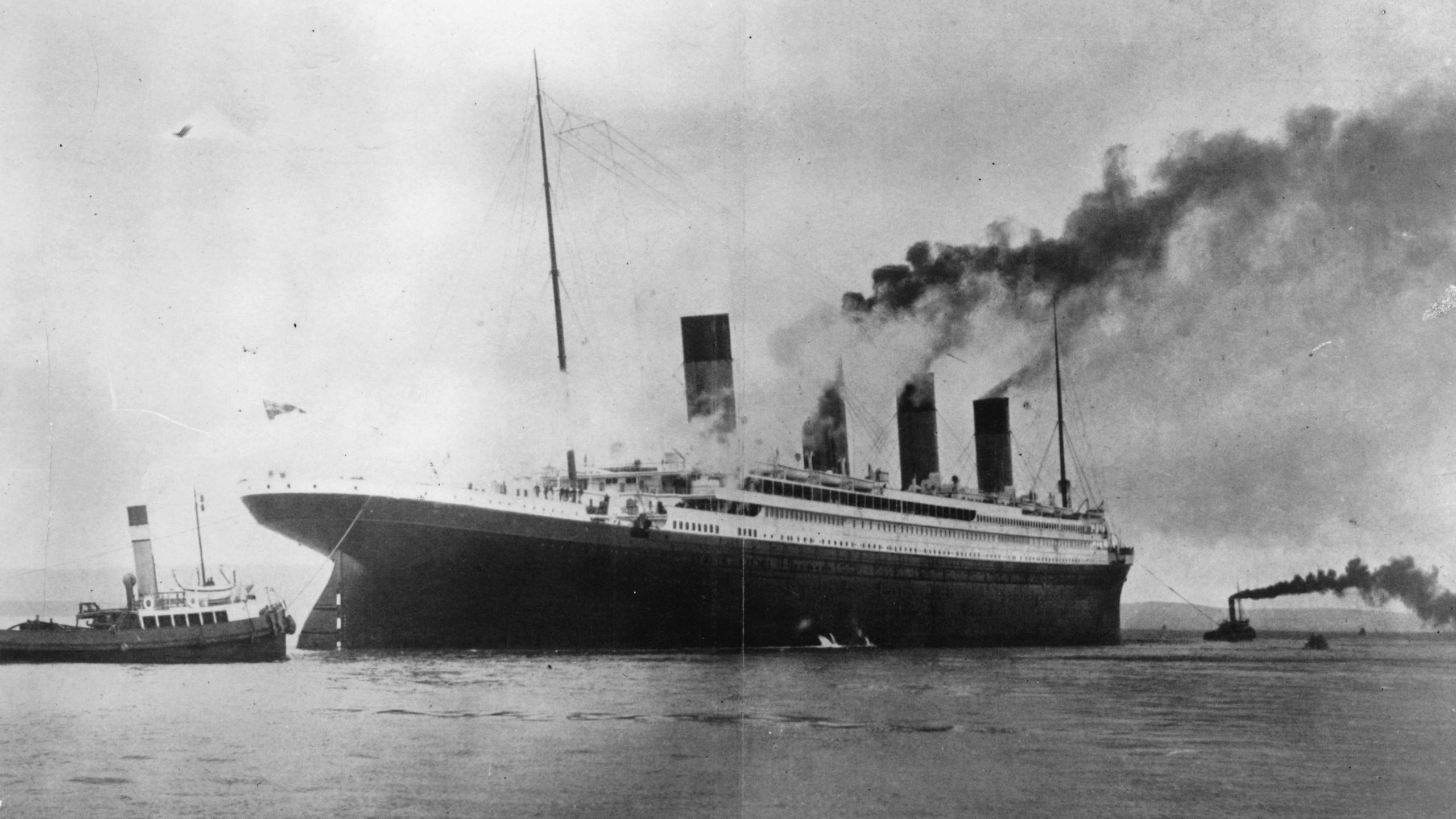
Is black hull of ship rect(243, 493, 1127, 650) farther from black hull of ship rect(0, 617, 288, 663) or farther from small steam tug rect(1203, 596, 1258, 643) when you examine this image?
small steam tug rect(1203, 596, 1258, 643)

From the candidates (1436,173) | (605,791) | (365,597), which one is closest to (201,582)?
(365,597)

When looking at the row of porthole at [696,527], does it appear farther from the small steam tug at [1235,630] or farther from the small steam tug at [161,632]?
the small steam tug at [1235,630]

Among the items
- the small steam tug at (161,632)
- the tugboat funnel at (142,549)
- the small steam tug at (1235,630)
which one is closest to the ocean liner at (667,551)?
the small steam tug at (161,632)

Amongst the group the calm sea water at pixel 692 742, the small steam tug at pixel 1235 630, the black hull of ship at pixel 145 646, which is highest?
the black hull of ship at pixel 145 646

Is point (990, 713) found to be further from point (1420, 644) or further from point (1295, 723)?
point (1420, 644)

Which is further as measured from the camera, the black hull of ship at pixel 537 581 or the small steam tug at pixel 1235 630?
the small steam tug at pixel 1235 630

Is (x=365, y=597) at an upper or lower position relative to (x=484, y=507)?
lower
